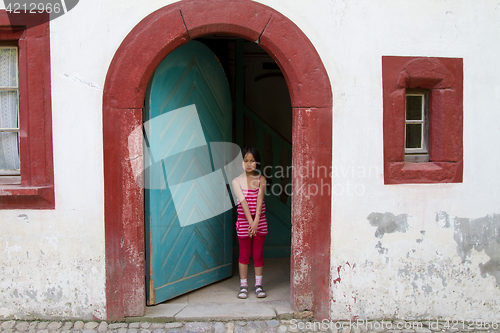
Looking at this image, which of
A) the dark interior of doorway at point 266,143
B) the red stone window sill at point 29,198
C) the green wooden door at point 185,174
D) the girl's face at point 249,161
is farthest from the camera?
the dark interior of doorway at point 266,143

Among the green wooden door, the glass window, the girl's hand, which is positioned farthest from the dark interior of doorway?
the glass window

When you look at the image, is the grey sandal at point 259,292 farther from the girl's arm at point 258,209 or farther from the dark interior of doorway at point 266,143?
the dark interior of doorway at point 266,143

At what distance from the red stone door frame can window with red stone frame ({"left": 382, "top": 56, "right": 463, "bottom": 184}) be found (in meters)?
0.54

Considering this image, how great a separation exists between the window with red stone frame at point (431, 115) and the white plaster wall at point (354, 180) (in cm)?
7

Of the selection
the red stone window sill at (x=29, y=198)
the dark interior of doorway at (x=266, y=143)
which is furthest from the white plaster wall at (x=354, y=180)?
the dark interior of doorway at (x=266, y=143)

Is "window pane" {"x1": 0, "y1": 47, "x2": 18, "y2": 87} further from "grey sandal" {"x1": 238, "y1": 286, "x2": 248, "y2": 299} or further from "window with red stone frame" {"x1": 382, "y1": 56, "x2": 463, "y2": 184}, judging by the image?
"window with red stone frame" {"x1": 382, "y1": 56, "x2": 463, "y2": 184}

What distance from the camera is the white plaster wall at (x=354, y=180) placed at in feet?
10.9

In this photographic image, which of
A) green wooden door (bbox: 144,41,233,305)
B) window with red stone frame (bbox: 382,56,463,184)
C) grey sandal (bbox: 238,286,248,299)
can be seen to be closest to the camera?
window with red stone frame (bbox: 382,56,463,184)

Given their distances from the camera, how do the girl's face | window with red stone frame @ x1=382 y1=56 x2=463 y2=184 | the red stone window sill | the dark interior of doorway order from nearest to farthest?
the red stone window sill → window with red stone frame @ x1=382 y1=56 x2=463 y2=184 → the girl's face → the dark interior of doorway

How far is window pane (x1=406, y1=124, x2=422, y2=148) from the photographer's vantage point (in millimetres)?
3658

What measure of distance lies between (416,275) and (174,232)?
2.24 metres

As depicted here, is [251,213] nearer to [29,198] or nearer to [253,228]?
[253,228]

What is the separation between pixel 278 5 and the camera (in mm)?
3363

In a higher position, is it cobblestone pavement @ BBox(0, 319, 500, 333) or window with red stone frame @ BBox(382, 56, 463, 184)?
window with red stone frame @ BBox(382, 56, 463, 184)
